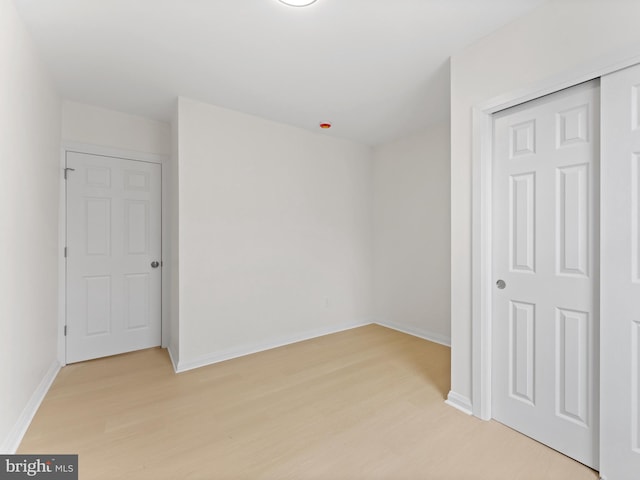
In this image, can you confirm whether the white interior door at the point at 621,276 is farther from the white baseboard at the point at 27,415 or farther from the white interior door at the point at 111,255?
the white interior door at the point at 111,255

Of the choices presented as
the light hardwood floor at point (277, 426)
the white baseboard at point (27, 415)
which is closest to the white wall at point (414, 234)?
the light hardwood floor at point (277, 426)

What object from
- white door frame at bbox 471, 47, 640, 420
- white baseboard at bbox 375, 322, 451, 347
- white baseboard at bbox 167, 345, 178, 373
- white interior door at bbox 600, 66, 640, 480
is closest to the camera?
white interior door at bbox 600, 66, 640, 480

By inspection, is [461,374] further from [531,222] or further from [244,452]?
[244,452]

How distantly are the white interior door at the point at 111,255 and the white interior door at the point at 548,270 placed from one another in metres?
3.26

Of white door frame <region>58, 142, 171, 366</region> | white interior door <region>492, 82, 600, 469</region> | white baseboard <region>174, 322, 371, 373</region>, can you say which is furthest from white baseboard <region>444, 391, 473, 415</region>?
white door frame <region>58, 142, 171, 366</region>

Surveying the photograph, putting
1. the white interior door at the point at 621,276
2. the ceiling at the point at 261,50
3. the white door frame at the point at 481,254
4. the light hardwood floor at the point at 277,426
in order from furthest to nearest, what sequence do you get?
the white door frame at the point at 481,254, the ceiling at the point at 261,50, the light hardwood floor at the point at 277,426, the white interior door at the point at 621,276

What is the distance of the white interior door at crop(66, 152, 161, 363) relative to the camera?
3016 millimetres

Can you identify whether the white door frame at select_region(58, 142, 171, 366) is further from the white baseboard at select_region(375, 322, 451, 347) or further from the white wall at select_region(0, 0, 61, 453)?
the white baseboard at select_region(375, 322, 451, 347)

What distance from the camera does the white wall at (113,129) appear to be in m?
2.97

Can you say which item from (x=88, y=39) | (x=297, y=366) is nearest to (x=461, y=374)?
(x=297, y=366)

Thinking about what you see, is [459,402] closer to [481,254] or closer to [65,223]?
[481,254]

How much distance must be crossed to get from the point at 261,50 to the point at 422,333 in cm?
333

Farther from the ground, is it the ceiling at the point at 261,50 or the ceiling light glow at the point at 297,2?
the ceiling at the point at 261,50

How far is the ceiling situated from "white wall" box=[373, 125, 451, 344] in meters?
0.71
